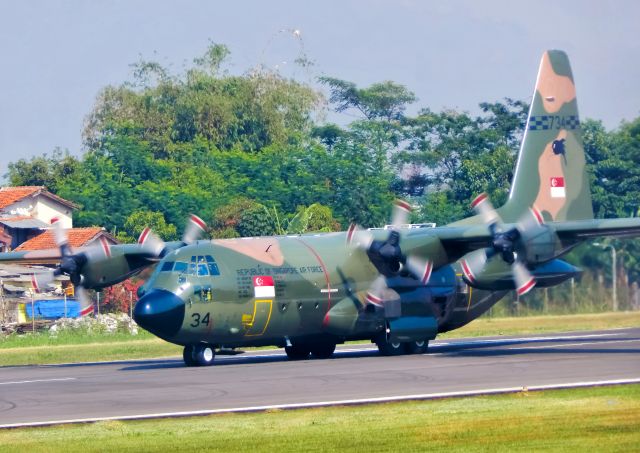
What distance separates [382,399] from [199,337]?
9.75m

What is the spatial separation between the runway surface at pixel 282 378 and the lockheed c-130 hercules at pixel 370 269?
0.93 m

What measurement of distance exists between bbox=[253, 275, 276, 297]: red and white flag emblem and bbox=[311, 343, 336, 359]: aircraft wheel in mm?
2928

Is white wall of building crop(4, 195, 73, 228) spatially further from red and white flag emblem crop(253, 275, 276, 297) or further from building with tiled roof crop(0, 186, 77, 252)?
red and white flag emblem crop(253, 275, 276, 297)

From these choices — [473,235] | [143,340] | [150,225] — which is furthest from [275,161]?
[473,235]

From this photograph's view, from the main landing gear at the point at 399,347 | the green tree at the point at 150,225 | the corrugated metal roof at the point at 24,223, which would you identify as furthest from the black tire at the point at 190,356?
the green tree at the point at 150,225

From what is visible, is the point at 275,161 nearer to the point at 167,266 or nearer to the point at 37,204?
the point at 37,204

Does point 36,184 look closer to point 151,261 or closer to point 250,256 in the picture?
point 151,261

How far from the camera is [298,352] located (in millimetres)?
32500

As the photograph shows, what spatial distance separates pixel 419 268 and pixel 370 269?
5.27 feet

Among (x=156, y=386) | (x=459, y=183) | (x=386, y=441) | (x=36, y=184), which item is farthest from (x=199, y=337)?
(x=36, y=184)

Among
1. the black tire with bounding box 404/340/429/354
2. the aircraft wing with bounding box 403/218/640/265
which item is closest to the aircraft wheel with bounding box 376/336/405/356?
the black tire with bounding box 404/340/429/354

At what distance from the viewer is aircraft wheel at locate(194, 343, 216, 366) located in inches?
1185

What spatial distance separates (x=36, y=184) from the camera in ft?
248

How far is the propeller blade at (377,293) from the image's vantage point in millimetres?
31688
